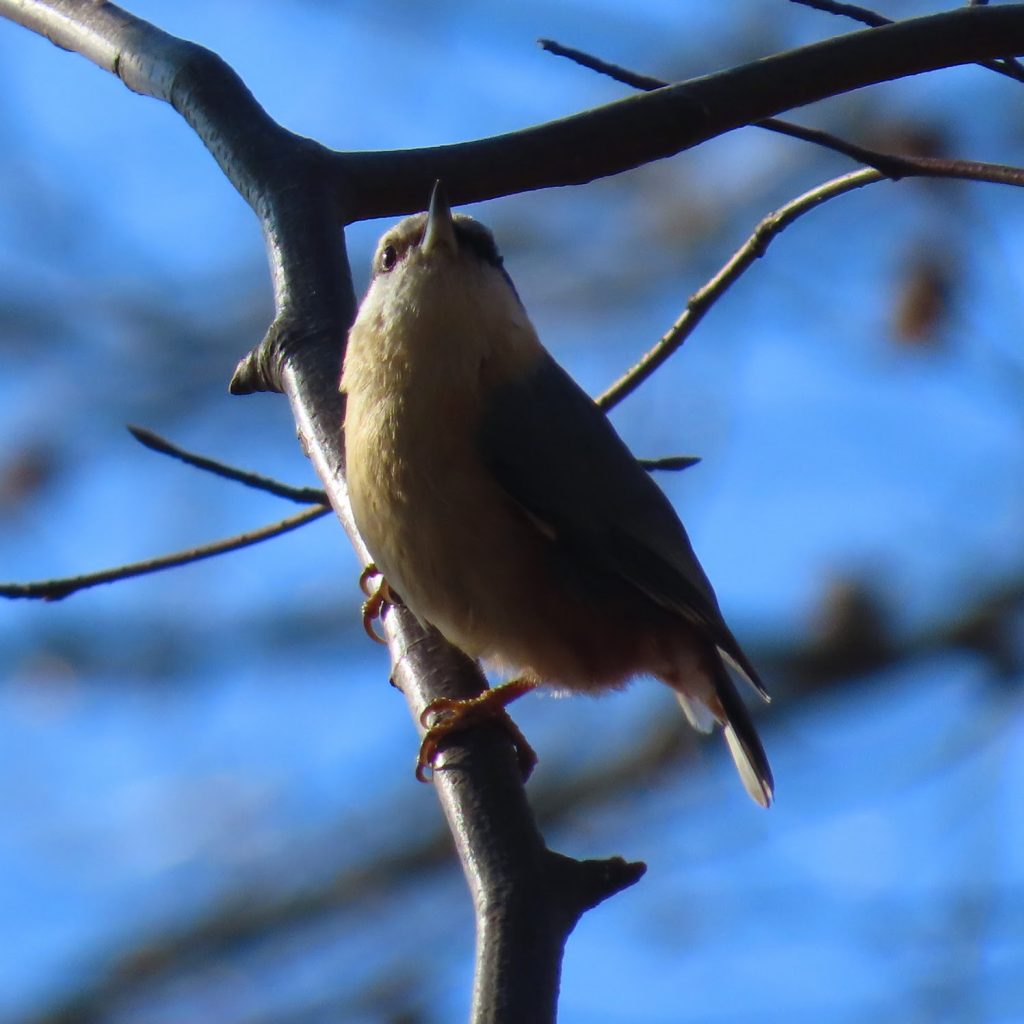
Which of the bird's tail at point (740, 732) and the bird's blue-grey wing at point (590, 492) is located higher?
the bird's blue-grey wing at point (590, 492)

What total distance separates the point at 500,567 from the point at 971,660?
11.4 feet

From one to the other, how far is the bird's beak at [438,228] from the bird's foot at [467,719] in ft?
2.89

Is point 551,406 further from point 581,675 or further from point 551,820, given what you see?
point 551,820

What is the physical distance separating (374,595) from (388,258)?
2.62ft

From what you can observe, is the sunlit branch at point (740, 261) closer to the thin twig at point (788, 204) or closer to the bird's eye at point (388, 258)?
the thin twig at point (788, 204)

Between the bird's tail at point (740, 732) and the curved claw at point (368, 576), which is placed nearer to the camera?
the curved claw at point (368, 576)

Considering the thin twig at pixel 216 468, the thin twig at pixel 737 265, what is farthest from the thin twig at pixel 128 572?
the thin twig at pixel 737 265

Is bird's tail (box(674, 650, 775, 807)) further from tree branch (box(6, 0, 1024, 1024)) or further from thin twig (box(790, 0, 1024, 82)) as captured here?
thin twig (box(790, 0, 1024, 82))

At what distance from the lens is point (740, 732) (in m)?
3.24

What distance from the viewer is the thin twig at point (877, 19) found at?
8.20 ft

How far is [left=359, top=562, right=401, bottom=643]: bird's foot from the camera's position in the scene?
3003mm

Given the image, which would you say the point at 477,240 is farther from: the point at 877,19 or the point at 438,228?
the point at 877,19

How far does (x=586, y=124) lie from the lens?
2.69 metres

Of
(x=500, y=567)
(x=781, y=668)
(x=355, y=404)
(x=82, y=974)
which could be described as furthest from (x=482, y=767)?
(x=82, y=974)
